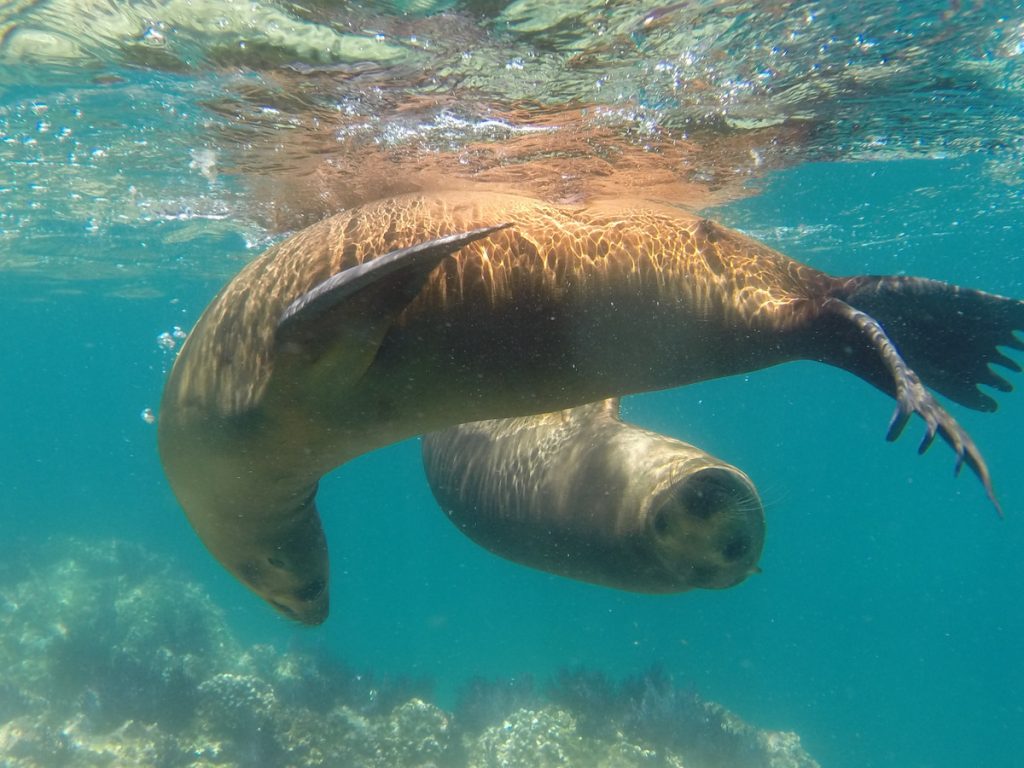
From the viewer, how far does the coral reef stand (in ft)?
41.1

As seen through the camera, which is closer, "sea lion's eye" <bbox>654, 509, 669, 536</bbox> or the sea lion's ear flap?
the sea lion's ear flap

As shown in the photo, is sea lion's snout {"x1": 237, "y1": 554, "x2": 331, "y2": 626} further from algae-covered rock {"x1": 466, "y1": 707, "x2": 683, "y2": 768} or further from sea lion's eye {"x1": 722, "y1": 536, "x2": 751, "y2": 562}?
algae-covered rock {"x1": 466, "y1": 707, "x2": 683, "y2": 768}

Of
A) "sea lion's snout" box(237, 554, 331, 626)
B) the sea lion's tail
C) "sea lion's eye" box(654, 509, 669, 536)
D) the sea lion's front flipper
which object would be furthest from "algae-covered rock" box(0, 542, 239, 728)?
the sea lion's front flipper

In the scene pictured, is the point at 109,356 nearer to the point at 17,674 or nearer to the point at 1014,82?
the point at 17,674

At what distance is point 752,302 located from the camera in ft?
11.3

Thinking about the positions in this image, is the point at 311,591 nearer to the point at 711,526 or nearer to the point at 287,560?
the point at 287,560

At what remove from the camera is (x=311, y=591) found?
505cm

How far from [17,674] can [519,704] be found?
12.2 m

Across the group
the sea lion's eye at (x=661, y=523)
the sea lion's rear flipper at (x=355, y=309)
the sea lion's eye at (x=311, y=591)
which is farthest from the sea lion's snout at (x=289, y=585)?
the sea lion's eye at (x=661, y=523)

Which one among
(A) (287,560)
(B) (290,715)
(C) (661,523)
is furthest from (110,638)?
(C) (661,523)

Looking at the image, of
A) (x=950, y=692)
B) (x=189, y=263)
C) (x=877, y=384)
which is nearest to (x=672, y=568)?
(x=877, y=384)

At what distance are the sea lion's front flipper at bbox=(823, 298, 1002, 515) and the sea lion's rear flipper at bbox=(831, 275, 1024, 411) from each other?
1.70 feet

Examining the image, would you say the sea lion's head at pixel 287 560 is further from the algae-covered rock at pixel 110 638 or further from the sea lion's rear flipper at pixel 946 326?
the algae-covered rock at pixel 110 638

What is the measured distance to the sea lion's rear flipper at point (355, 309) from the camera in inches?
96.0
